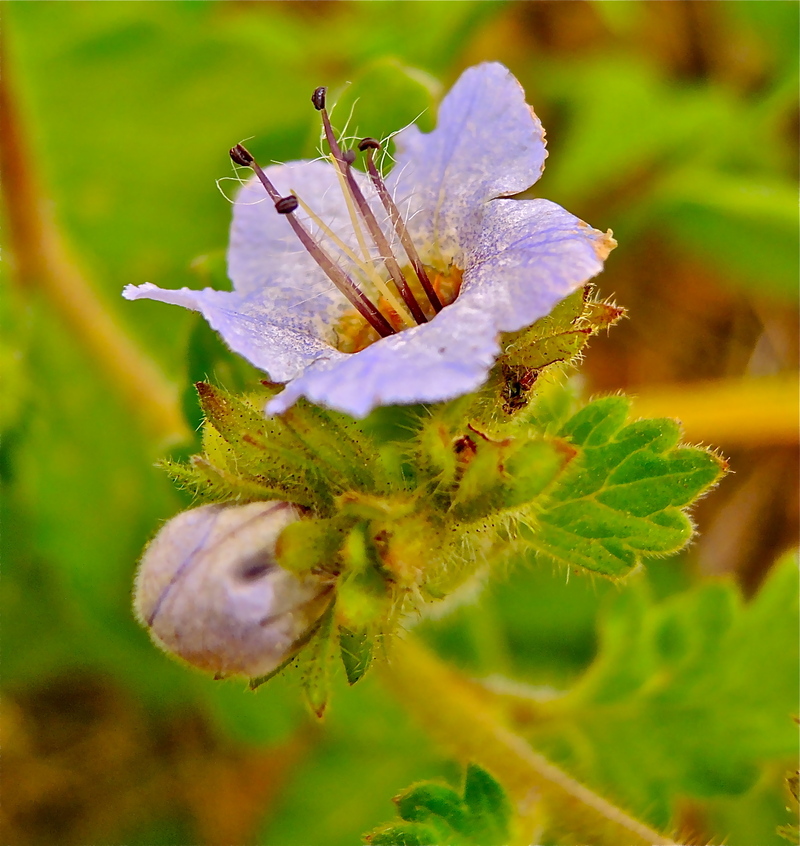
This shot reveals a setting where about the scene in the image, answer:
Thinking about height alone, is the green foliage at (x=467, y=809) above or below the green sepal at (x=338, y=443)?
below

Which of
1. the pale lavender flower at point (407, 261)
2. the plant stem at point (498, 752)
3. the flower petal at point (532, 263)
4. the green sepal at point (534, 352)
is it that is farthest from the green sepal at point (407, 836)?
the flower petal at point (532, 263)

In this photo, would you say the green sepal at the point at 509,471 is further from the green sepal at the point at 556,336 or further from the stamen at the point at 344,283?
the stamen at the point at 344,283

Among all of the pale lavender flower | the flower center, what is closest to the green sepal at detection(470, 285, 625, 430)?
the pale lavender flower

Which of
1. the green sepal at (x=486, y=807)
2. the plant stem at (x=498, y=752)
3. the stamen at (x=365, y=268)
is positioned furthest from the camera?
the plant stem at (x=498, y=752)

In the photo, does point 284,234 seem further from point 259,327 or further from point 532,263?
point 532,263

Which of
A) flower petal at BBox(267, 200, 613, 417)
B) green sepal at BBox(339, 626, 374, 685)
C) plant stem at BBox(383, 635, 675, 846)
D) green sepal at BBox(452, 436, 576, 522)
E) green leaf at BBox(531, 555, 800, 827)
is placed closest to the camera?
flower petal at BBox(267, 200, 613, 417)

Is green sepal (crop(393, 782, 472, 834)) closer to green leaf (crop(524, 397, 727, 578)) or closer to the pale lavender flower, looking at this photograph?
green leaf (crop(524, 397, 727, 578))
